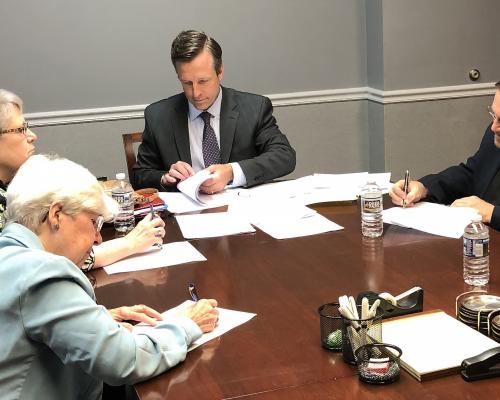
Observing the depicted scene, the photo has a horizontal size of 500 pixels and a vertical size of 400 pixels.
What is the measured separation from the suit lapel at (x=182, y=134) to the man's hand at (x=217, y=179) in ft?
1.11

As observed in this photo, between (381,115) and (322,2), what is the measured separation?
0.79 meters

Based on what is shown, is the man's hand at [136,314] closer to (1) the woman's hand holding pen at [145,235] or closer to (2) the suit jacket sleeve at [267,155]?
(1) the woman's hand holding pen at [145,235]

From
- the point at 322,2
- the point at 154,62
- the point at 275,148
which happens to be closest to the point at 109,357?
the point at 275,148

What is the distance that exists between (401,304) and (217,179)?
142 centimetres

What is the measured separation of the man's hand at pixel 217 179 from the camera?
10.0 ft

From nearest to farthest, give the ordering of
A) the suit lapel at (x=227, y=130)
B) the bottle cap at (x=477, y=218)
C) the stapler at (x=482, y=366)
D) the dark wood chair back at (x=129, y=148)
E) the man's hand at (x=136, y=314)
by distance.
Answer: the stapler at (x=482, y=366)
the man's hand at (x=136, y=314)
the bottle cap at (x=477, y=218)
the suit lapel at (x=227, y=130)
the dark wood chair back at (x=129, y=148)

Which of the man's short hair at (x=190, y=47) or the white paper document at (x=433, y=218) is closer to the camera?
the white paper document at (x=433, y=218)

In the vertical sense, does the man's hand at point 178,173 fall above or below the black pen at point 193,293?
above

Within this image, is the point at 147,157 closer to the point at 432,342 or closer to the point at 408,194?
the point at 408,194

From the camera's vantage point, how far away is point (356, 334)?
4.99 feet

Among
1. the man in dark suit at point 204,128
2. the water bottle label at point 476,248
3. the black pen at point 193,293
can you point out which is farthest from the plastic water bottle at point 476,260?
the man in dark suit at point 204,128

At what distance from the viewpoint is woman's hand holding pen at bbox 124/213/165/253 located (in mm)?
2404

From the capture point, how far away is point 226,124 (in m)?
3.42

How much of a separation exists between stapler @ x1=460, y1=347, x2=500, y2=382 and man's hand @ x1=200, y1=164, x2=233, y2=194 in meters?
1.76
